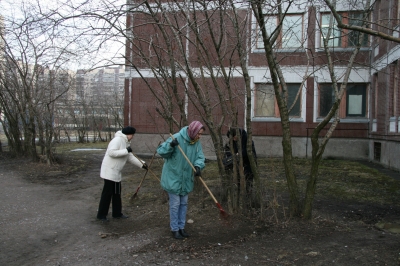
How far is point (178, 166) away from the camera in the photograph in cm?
510

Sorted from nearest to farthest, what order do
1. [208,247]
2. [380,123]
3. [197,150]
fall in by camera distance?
1. [208,247]
2. [197,150]
3. [380,123]

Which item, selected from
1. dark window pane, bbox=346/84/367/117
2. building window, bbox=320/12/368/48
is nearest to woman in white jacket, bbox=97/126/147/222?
building window, bbox=320/12/368/48

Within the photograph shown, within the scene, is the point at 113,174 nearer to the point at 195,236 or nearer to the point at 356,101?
the point at 195,236

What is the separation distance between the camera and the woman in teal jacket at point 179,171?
198 inches

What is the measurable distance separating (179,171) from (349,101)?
41.0 feet

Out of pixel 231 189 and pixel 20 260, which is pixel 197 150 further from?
pixel 20 260

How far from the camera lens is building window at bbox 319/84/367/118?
15398mm

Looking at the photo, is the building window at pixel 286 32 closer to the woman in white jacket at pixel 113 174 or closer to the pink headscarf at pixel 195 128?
the pink headscarf at pixel 195 128

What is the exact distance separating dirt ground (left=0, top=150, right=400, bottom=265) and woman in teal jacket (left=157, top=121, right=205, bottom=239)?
30 centimetres

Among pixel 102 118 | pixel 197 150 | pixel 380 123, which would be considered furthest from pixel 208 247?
pixel 102 118

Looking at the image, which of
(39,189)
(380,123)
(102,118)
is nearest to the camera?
(39,189)

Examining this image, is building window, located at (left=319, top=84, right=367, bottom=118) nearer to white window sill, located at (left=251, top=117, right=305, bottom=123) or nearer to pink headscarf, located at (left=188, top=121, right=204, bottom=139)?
white window sill, located at (left=251, top=117, right=305, bottom=123)

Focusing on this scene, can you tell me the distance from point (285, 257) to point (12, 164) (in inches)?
503

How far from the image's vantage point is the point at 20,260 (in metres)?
4.46
